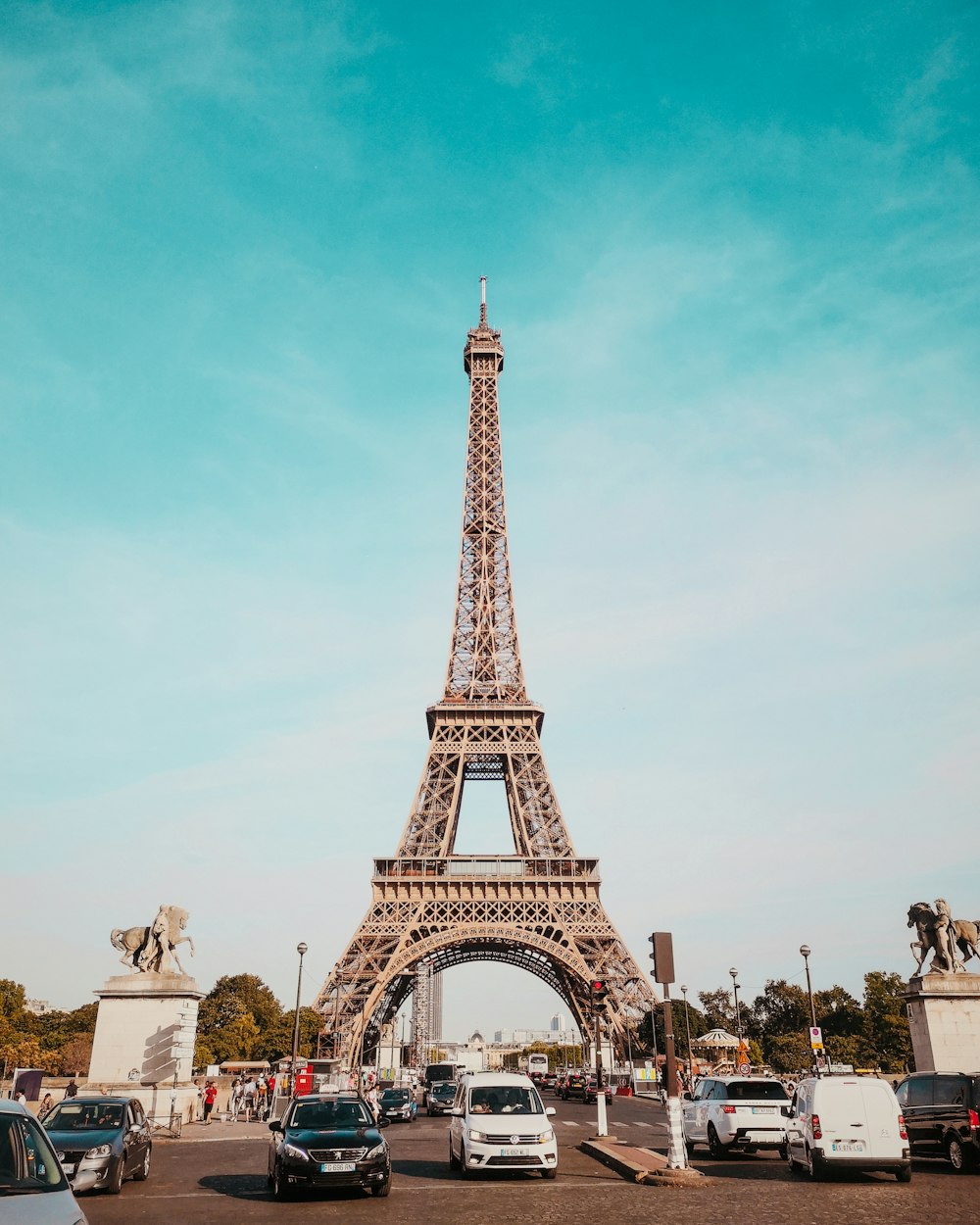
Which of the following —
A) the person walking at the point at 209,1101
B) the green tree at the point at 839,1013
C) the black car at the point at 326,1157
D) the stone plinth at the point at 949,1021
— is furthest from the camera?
the green tree at the point at 839,1013

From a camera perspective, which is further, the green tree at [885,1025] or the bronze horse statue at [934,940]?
the green tree at [885,1025]

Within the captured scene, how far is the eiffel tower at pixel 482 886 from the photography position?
55.8 m

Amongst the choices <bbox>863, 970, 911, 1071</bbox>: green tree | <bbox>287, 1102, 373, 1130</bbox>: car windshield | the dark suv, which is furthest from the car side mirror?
<bbox>863, 970, 911, 1071</bbox>: green tree

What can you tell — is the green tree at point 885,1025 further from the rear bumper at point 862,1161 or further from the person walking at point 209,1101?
the rear bumper at point 862,1161

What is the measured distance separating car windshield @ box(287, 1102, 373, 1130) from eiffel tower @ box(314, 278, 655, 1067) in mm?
39754

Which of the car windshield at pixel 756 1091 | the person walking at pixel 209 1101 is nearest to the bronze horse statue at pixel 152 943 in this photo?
the person walking at pixel 209 1101

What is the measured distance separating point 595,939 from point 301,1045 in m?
48.5

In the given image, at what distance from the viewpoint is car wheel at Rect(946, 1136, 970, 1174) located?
1698 cm

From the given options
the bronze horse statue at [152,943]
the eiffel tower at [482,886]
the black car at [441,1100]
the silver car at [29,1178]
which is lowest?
the black car at [441,1100]

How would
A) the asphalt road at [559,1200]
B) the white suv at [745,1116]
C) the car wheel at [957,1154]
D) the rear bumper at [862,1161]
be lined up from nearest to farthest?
the asphalt road at [559,1200], the rear bumper at [862,1161], the car wheel at [957,1154], the white suv at [745,1116]

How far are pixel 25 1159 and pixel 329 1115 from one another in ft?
31.6

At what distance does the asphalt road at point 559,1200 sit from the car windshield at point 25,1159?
5.64 metres

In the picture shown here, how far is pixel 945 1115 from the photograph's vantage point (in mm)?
17516

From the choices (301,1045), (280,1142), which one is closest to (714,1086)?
(280,1142)
